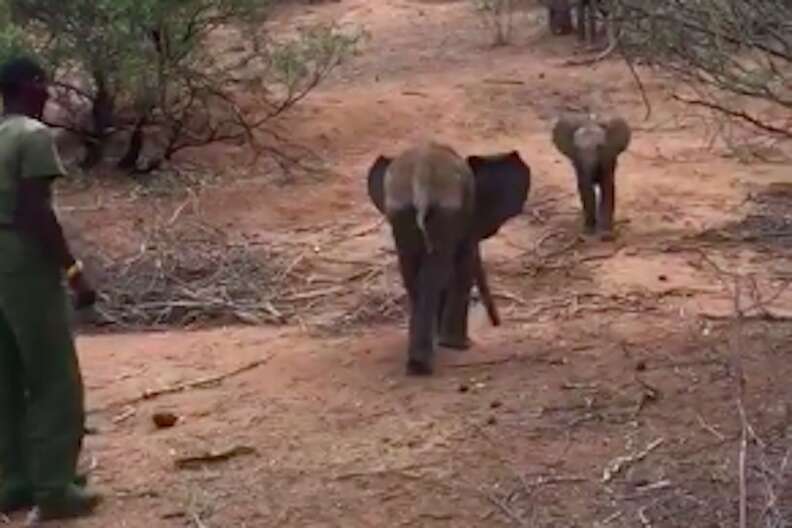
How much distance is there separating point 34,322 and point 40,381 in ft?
0.82

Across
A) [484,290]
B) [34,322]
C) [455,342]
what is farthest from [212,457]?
[484,290]

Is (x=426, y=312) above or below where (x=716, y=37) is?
below

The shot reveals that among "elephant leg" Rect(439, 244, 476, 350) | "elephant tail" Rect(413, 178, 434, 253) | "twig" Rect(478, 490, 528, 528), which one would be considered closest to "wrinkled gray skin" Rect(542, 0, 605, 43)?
"elephant leg" Rect(439, 244, 476, 350)

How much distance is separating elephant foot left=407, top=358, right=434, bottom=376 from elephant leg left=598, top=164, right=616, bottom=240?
160 inches

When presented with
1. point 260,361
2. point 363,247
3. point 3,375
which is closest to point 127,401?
point 260,361

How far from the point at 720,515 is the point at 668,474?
21.4 inches

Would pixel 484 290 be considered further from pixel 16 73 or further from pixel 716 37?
pixel 16 73

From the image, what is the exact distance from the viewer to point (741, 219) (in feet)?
40.0

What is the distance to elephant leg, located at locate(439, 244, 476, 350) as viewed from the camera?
27.5 feet

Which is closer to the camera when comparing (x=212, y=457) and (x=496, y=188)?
(x=212, y=457)

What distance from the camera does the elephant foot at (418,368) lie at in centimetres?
793

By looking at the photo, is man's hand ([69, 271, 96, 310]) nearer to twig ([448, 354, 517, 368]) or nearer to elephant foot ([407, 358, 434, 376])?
elephant foot ([407, 358, 434, 376])

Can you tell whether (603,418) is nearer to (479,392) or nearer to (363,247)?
(479,392)

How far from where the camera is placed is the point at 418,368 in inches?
313
